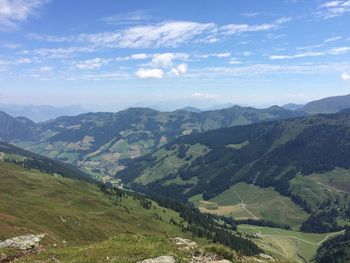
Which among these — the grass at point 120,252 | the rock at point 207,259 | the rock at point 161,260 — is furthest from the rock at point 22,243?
the rock at point 207,259

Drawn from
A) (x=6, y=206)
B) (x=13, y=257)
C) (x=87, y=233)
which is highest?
(x=13, y=257)

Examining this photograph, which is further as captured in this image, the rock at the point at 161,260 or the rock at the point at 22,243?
the rock at the point at 22,243

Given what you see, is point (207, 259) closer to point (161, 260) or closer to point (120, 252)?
point (161, 260)

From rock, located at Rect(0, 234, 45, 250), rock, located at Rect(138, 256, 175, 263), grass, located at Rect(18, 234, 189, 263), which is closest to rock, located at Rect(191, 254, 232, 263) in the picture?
grass, located at Rect(18, 234, 189, 263)

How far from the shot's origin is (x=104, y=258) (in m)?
52.0

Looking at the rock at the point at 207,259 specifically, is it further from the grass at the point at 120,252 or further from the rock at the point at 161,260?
the rock at the point at 161,260

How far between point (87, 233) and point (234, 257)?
11229 centimetres

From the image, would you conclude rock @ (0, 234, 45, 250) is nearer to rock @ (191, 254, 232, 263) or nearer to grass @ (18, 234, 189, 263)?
grass @ (18, 234, 189, 263)

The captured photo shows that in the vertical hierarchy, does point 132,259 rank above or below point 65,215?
above

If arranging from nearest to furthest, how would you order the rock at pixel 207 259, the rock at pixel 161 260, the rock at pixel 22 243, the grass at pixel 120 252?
the rock at pixel 161 260 < the grass at pixel 120 252 < the rock at pixel 207 259 < the rock at pixel 22 243

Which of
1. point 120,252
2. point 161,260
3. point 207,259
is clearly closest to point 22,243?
point 120,252

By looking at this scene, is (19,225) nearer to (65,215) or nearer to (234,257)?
(65,215)

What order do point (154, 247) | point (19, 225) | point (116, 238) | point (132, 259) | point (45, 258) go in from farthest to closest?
point (19, 225) < point (116, 238) < point (154, 247) < point (45, 258) < point (132, 259)

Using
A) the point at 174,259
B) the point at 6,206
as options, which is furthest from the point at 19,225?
the point at 174,259
